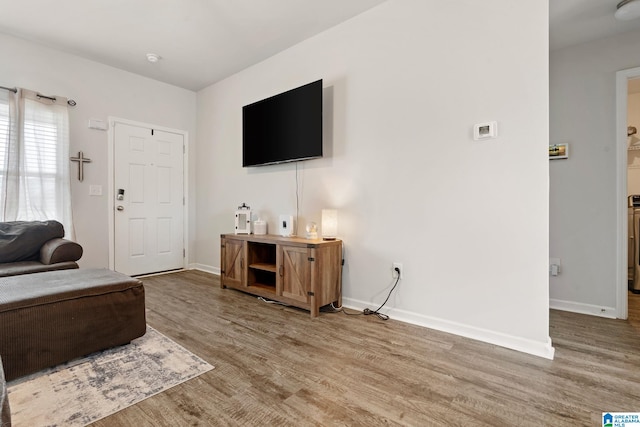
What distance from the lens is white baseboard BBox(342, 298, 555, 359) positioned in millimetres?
1952

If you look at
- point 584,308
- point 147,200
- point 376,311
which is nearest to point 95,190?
point 147,200

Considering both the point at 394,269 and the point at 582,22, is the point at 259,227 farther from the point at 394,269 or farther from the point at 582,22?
the point at 582,22

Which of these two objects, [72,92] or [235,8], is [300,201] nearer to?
[235,8]

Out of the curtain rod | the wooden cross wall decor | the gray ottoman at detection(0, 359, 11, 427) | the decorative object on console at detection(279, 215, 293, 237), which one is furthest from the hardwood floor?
the curtain rod

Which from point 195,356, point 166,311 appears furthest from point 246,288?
point 195,356

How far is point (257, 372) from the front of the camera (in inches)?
67.6

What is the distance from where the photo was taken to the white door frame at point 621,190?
2623 mm

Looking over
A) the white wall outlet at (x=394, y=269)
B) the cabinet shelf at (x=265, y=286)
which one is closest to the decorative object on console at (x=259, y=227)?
the cabinet shelf at (x=265, y=286)

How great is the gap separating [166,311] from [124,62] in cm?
311

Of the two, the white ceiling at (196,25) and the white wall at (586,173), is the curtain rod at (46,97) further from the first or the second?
the white wall at (586,173)

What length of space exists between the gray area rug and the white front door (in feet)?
7.76

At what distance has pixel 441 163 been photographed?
2377 mm

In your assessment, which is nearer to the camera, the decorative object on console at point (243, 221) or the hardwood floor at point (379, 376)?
the hardwood floor at point (379, 376)

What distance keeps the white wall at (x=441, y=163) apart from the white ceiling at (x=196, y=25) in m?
0.33
